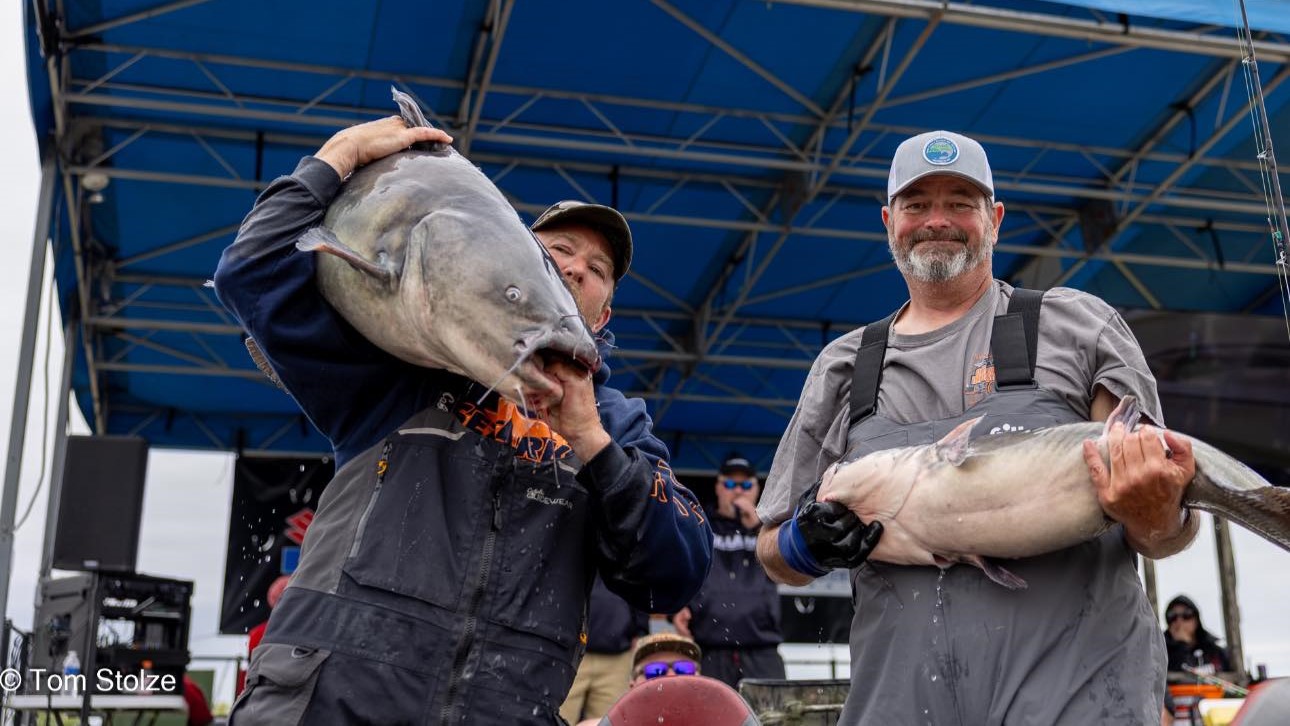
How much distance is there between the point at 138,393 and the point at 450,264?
50.7ft

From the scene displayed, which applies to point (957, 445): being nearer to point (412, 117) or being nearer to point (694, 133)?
point (412, 117)

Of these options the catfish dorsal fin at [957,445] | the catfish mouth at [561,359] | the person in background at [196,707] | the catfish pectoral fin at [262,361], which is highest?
→ the catfish pectoral fin at [262,361]

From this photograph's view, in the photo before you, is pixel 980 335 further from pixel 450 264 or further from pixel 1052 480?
Result: pixel 450 264

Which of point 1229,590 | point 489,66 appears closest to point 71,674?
point 489,66

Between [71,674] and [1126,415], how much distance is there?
24.7 ft

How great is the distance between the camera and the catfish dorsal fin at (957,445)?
245 cm

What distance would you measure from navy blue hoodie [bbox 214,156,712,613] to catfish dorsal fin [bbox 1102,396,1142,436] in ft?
2.79

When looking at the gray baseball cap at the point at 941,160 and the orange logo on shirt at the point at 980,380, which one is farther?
the gray baseball cap at the point at 941,160

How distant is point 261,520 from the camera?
51.1 ft

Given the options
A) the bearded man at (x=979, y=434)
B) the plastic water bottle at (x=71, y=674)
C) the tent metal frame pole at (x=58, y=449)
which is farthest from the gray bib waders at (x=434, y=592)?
the tent metal frame pole at (x=58, y=449)

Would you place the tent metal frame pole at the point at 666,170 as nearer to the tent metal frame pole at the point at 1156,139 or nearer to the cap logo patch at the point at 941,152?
the tent metal frame pole at the point at 1156,139

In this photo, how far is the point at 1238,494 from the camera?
2.24 meters

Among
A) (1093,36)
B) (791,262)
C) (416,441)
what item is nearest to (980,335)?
(416,441)

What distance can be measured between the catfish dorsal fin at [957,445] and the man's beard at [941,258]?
453mm
